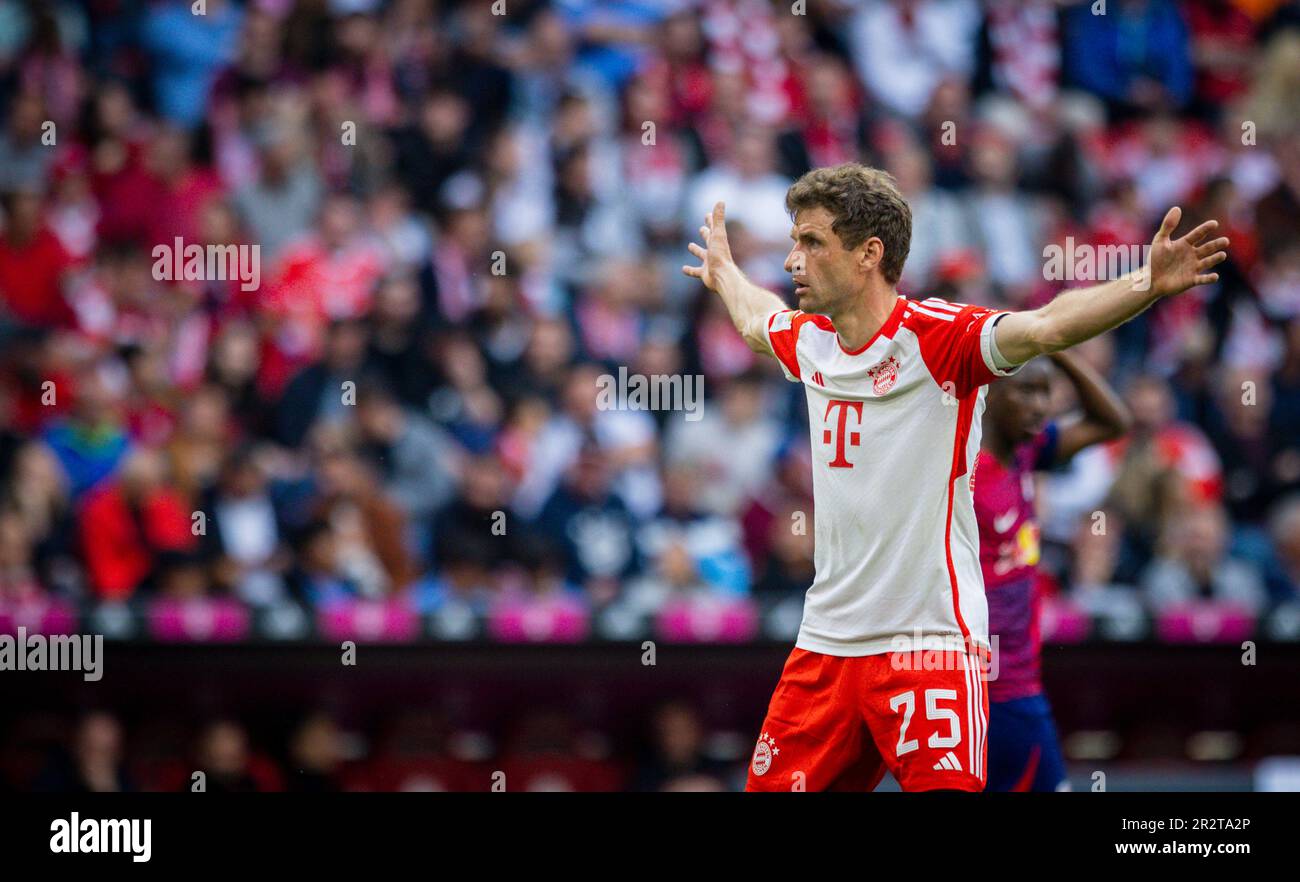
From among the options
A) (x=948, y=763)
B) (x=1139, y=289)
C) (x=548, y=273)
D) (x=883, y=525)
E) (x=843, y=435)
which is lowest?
(x=948, y=763)

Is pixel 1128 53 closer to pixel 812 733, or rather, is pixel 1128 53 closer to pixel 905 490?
pixel 905 490

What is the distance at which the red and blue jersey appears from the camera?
6.93 metres

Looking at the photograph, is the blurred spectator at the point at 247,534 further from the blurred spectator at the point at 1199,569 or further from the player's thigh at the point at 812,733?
the blurred spectator at the point at 1199,569

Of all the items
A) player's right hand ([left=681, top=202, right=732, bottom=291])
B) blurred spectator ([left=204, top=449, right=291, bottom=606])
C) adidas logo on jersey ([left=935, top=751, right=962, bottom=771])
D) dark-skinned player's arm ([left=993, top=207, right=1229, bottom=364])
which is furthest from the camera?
blurred spectator ([left=204, top=449, right=291, bottom=606])

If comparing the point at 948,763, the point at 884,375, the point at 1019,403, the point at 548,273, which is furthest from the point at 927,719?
the point at 548,273

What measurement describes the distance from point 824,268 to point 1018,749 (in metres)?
2.37

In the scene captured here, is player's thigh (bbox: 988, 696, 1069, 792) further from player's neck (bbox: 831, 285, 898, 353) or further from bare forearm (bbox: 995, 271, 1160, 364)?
bare forearm (bbox: 995, 271, 1160, 364)

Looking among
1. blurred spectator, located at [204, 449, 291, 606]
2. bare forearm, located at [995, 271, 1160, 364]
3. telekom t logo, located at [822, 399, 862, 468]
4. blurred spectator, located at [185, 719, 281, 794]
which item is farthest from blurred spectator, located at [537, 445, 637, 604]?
bare forearm, located at [995, 271, 1160, 364]

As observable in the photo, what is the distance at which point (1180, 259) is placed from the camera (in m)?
4.96

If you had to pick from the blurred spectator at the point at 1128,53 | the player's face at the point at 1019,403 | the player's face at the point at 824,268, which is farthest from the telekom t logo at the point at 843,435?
the blurred spectator at the point at 1128,53

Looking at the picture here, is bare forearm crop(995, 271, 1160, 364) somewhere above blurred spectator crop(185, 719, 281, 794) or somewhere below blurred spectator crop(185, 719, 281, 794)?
above

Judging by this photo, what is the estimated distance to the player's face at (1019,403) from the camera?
275 inches

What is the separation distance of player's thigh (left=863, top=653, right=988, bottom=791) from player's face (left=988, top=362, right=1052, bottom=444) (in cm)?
167

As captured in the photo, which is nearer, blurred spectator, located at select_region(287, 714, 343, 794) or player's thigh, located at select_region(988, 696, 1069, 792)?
player's thigh, located at select_region(988, 696, 1069, 792)
